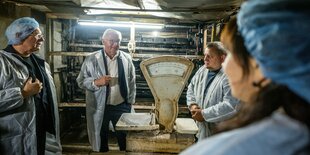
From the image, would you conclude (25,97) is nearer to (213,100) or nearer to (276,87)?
(213,100)

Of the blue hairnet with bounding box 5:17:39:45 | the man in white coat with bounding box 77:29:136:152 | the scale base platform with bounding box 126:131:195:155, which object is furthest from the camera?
the man in white coat with bounding box 77:29:136:152

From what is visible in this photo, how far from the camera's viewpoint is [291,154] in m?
0.58

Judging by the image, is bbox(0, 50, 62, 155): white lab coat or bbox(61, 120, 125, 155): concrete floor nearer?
bbox(0, 50, 62, 155): white lab coat

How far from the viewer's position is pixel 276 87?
667 millimetres

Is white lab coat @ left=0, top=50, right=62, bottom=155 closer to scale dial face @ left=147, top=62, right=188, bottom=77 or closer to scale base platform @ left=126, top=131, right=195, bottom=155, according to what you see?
scale base platform @ left=126, top=131, right=195, bottom=155

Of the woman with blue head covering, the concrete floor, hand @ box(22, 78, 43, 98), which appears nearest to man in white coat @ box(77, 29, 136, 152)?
the concrete floor

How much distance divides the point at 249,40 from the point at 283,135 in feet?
0.80

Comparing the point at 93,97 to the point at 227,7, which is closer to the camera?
the point at 227,7

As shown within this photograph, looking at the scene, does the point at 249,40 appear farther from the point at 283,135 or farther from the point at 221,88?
the point at 221,88

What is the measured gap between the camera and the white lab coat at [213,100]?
250 cm

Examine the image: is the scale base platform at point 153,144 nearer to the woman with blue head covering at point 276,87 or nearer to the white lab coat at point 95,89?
the white lab coat at point 95,89

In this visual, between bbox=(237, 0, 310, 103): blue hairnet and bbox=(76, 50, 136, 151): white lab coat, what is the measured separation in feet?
10.6

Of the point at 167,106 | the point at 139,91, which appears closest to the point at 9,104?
the point at 167,106

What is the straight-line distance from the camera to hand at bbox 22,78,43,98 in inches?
97.4
